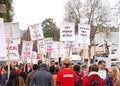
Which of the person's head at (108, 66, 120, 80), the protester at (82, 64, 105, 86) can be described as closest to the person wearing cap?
the protester at (82, 64, 105, 86)

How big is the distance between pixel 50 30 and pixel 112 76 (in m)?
95.5

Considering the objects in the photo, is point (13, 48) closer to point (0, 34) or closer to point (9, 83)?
point (0, 34)

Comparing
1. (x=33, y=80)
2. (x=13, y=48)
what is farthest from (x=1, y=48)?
(x=13, y=48)

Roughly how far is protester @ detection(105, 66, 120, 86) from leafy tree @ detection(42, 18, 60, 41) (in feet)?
281

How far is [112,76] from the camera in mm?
12219

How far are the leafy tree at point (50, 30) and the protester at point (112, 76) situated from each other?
85.6 metres

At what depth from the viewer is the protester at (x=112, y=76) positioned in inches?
472

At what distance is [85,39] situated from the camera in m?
20.1

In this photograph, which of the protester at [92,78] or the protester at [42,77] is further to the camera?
the protester at [42,77]

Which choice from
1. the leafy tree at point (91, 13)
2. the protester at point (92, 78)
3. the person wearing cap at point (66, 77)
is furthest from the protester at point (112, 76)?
the leafy tree at point (91, 13)

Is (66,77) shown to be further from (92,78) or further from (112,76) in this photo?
(112,76)

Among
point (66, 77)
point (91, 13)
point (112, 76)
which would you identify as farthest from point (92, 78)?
point (91, 13)

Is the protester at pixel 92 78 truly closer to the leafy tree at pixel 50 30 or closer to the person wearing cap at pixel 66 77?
the person wearing cap at pixel 66 77

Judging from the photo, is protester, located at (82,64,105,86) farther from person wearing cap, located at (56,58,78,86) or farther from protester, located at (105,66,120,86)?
protester, located at (105,66,120,86)
